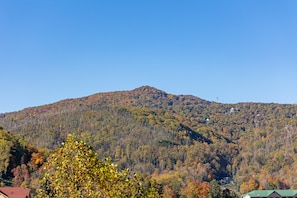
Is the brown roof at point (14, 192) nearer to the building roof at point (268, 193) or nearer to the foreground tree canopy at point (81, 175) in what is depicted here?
the foreground tree canopy at point (81, 175)

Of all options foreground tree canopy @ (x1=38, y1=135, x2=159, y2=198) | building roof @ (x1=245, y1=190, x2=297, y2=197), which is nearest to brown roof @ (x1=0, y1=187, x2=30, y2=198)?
foreground tree canopy @ (x1=38, y1=135, x2=159, y2=198)

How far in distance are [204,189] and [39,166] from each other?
54.1 m

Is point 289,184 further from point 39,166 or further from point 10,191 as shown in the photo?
point 10,191

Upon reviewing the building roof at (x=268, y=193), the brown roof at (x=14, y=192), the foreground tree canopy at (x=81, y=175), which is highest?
the foreground tree canopy at (x=81, y=175)

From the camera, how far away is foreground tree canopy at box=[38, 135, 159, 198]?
18.1 meters

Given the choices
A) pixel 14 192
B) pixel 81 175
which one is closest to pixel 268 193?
pixel 14 192

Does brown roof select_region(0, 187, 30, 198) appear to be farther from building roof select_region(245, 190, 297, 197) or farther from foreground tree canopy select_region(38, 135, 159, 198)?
building roof select_region(245, 190, 297, 197)

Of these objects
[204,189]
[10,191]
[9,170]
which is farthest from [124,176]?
[9,170]

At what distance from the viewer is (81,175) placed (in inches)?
719

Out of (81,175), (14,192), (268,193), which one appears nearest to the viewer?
(81,175)

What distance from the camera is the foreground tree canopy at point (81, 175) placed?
1811cm

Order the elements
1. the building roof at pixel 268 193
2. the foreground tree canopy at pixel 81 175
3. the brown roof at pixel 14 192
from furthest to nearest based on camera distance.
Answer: the building roof at pixel 268 193 → the brown roof at pixel 14 192 → the foreground tree canopy at pixel 81 175

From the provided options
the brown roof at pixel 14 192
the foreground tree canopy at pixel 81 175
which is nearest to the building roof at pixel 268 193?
the brown roof at pixel 14 192

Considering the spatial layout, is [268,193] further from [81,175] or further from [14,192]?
[81,175]
